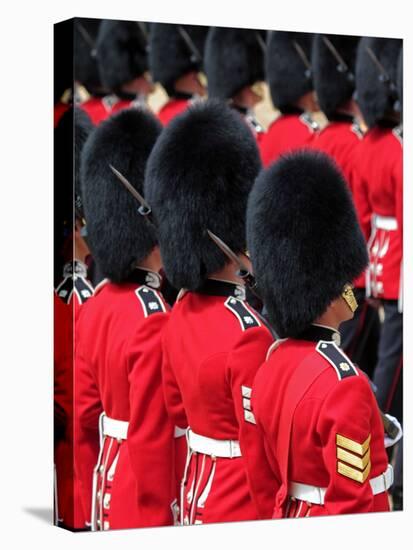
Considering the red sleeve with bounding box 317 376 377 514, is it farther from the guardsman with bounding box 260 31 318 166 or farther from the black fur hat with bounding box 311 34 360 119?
the black fur hat with bounding box 311 34 360 119

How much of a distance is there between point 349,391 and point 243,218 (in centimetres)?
87

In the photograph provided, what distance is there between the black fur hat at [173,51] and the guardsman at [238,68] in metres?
0.06

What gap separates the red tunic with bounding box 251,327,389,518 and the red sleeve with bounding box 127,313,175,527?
1.69 ft

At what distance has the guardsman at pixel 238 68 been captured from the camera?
229 inches

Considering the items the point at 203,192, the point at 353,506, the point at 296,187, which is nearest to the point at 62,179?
the point at 203,192

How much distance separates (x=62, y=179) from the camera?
4.64 metres

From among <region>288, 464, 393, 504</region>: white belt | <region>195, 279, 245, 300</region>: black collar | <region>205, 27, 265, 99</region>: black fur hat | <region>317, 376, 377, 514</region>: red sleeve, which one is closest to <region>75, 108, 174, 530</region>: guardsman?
<region>195, 279, 245, 300</region>: black collar

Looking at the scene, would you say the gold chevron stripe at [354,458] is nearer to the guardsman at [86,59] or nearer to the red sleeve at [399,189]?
the guardsman at [86,59]

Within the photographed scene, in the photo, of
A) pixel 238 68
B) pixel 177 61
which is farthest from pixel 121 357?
pixel 238 68

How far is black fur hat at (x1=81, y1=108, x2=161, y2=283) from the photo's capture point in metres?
4.70

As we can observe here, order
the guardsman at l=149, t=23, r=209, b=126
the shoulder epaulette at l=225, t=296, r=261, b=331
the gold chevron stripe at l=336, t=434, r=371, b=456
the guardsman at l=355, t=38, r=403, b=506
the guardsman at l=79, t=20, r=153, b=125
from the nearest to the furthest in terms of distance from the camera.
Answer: the gold chevron stripe at l=336, t=434, r=371, b=456 < the shoulder epaulette at l=225, t=296, r=261, b=331 < the guardsman at l=79, t=20, r=153, b=125 < the guardsman at l=149, t=23, r=209, b=126 < the guardsman at l=355, t=38, r=403, b=506

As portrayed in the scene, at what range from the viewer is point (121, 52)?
5430 mm

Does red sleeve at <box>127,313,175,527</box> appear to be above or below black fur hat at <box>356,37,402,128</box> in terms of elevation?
below

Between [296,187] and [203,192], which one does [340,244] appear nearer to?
[296,187]
